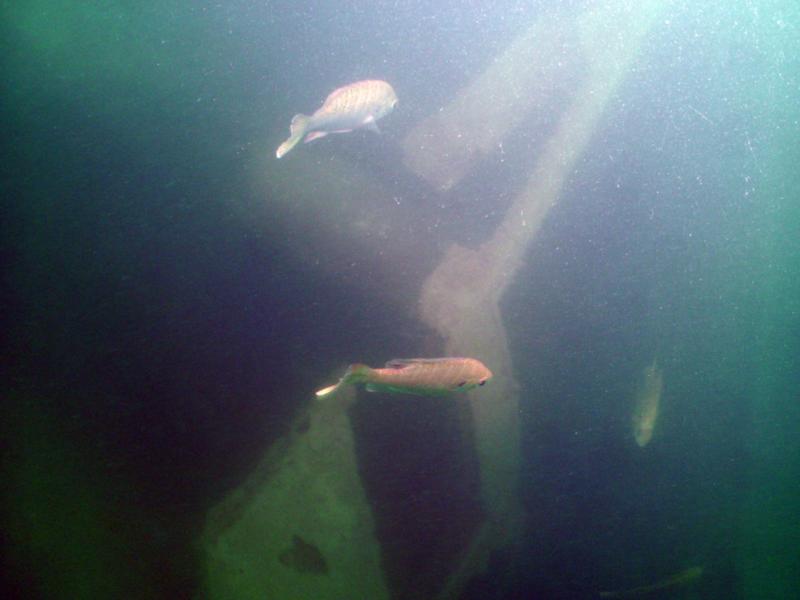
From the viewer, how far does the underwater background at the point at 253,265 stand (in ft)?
12.7

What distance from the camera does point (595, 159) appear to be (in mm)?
4504

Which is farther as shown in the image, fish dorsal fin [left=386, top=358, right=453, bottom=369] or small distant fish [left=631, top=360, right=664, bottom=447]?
small distant fish [left=631, top=360, right=664, bottom=447]

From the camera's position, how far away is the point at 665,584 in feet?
18.3

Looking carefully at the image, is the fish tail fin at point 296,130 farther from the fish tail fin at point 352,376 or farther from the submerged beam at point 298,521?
the submerged beam at point 298,521

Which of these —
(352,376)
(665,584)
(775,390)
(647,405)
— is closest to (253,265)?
(352,376)

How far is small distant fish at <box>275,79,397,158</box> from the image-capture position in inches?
126

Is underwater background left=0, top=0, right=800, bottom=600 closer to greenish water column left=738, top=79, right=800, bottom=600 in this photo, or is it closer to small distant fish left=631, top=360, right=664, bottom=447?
small distant fish left=631, top=360, right=664, bottom=447

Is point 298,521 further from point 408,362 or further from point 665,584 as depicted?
point 665,584

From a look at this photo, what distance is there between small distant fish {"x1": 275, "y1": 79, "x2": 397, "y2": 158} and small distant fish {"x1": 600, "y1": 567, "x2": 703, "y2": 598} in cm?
599

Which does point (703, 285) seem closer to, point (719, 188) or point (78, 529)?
point (719, 188)

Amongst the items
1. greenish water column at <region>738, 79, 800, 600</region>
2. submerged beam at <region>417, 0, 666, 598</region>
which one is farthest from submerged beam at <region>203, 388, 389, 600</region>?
greenish water column at <region>738, 79, 800, 600</region>

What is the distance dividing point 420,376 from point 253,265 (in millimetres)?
2199

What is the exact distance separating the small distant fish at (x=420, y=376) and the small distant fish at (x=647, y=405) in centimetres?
333

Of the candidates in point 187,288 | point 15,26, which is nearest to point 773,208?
point 187,288
